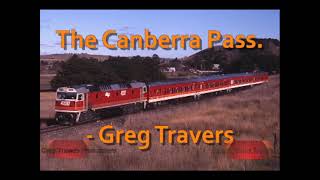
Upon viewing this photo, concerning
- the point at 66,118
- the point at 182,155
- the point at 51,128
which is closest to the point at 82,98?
the point at 66,118

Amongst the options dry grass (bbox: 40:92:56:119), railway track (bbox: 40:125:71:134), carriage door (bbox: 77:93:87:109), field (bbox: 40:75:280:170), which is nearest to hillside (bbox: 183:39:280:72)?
field (bbox: 40:75:280:170)

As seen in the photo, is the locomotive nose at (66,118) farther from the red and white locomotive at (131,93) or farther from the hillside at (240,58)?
the hillside at (240,58)

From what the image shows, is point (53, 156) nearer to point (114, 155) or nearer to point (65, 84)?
point (114, 155)

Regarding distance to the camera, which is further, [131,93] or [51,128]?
[131,93]

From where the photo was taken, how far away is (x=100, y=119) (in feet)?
66.7

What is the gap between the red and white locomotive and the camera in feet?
62.8

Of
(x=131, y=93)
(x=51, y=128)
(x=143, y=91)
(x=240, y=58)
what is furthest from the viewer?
(x=143, y=91)

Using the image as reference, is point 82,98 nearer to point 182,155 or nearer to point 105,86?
point 105,86

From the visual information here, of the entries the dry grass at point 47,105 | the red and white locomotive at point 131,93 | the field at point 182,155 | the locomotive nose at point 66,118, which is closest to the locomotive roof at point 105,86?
the red and white locomotive at point 131,93

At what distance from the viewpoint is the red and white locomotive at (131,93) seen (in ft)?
62.8

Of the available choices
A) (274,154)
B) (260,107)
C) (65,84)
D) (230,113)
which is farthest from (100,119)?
(274,154)

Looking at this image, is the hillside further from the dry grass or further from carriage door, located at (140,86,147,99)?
the dry grass

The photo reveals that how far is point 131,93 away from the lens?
929 inches

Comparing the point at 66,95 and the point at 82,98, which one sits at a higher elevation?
the point at 66,95
